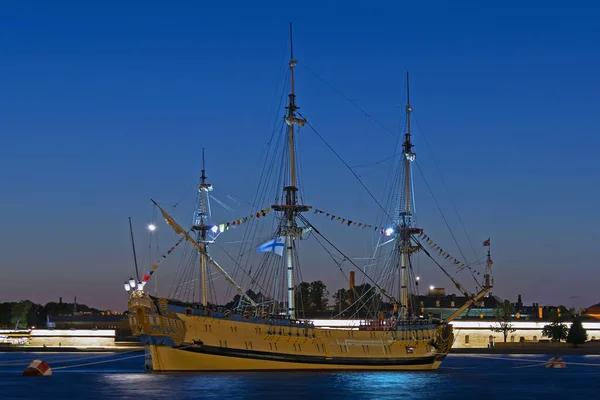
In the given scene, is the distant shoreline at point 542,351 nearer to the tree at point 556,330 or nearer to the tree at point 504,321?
the tree at point 556,330

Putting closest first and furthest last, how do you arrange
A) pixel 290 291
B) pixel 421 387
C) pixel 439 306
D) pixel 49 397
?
pixel 49 397, pixel 421 387, pixel 290 291, pixel 439 306

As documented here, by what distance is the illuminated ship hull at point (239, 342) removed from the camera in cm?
6694

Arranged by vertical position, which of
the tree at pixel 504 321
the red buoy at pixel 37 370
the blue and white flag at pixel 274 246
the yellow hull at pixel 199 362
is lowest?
the red buoy at pixel 37 370

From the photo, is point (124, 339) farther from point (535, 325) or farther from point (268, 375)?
point (268, 375)

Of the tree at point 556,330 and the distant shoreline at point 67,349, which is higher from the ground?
the tree at point 556,330

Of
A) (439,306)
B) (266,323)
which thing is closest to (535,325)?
(439,306)

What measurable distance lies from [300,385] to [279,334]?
40.9 ft

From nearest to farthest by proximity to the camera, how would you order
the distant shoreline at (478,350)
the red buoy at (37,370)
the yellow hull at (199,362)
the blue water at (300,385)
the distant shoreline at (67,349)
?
the blue water at (300,385) < the yellow hull at (199,362) < the red buoy at (37,370) < the distant shoreline at (478,350) < the distant shoreline at (67,349)

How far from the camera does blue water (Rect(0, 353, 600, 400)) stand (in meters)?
51.6

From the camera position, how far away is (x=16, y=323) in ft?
629

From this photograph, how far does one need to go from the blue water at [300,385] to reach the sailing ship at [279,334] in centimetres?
199

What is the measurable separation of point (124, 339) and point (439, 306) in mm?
60513

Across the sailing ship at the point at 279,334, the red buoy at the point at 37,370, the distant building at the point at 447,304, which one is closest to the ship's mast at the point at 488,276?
the sailing ship at the point at 279,334

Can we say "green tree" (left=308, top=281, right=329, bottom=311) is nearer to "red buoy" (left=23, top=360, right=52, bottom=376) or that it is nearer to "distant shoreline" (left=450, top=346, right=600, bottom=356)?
"distant shoreline" (left=450, top=346, right=600, bottom=356)
